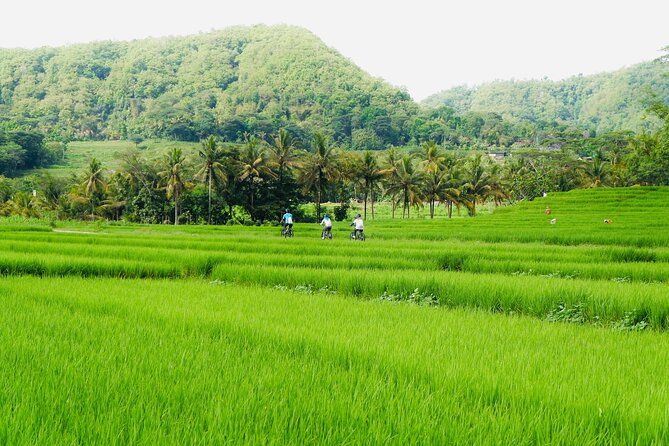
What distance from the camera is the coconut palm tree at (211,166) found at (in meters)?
49.2

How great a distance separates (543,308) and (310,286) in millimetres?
4055

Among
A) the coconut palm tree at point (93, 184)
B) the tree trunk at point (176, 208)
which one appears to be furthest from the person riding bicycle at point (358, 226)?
the coconut palm tree at point (93, 184)

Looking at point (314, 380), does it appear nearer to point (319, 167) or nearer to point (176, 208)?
point (319, 167)

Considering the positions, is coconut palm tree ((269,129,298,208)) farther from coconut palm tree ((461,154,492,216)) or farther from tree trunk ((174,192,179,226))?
coconut palm tree ((461,154,492,216))

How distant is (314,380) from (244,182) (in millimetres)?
49425

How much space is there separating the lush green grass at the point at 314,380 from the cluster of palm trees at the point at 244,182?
150ft

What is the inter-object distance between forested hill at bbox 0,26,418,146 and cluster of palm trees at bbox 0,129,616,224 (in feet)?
237

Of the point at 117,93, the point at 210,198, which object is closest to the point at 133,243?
the point at 210,198

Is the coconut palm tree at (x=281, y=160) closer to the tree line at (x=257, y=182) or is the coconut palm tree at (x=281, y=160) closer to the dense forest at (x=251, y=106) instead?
the tree line at (x=257, y=182)

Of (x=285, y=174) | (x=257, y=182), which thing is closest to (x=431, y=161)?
(x=285, y=174)

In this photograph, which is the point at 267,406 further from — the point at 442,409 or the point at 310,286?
the point at 310,286

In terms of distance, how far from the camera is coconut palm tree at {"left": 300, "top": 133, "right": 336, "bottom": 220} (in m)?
51.9

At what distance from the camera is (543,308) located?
7809mm

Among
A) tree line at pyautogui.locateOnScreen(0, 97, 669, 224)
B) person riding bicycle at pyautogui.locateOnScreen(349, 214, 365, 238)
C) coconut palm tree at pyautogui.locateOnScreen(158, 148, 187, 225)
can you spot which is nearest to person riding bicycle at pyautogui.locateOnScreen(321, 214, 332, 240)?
person riding bicycle at pyautogui.locateOnScreen(349, 214, 365, 238)
